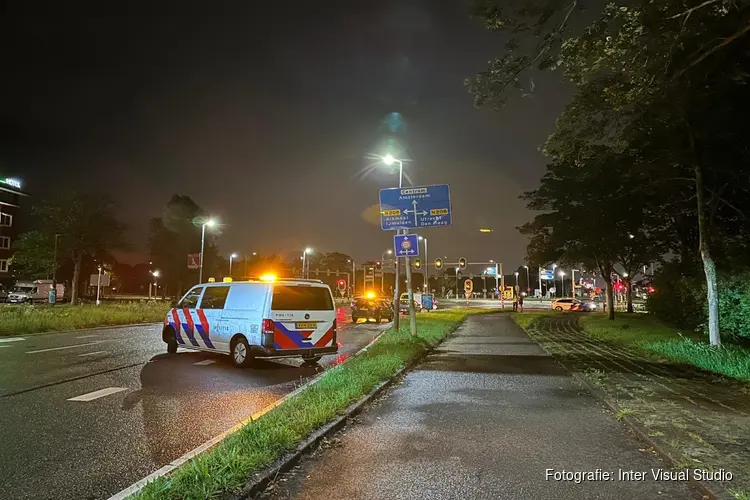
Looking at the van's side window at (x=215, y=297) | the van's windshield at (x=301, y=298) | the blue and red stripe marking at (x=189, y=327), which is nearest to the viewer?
the van's windshield at (x=301, y=298)

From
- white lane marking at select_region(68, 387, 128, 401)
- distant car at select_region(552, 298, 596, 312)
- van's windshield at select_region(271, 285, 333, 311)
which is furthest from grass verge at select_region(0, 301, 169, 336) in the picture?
distant car at select_region(552, 298, 596, 312)

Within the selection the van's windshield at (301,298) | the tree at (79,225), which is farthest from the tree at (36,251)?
the van's windshield at (301,298)

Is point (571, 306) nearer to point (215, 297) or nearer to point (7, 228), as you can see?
point (215, 297)

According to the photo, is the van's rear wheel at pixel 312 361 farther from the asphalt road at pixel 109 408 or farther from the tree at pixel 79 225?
the tree at pixel 79 225

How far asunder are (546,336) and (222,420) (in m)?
16.3

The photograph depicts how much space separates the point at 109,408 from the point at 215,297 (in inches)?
208

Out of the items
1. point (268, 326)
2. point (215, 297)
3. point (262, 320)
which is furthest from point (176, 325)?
point (268, 326)

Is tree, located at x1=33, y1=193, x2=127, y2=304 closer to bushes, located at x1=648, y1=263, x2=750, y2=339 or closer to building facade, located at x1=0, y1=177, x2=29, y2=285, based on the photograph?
building facade, located at x1=0, y1=177, x2=29, y2=285

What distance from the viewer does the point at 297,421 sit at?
6102 mm

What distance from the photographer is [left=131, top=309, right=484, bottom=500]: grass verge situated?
13.5ft

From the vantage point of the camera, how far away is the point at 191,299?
531 inches

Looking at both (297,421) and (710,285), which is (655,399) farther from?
(710,285)

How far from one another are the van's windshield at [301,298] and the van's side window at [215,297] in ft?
5.50

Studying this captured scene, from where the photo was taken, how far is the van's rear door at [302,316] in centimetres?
1142
